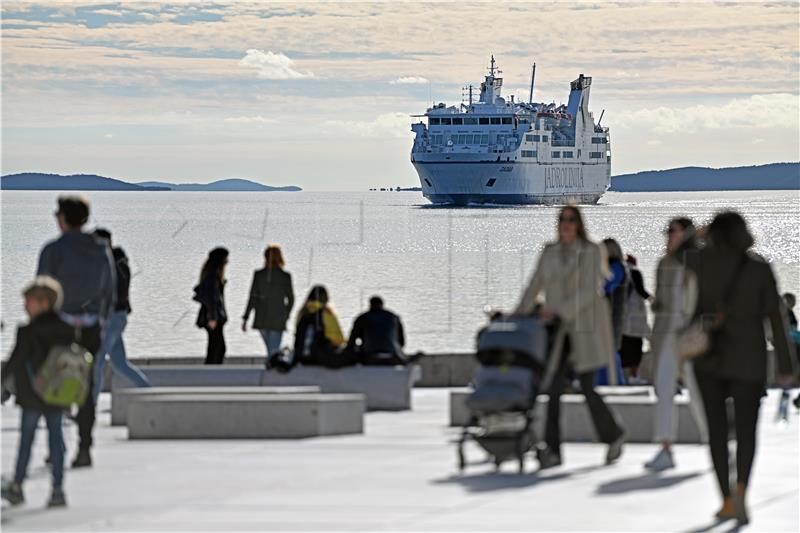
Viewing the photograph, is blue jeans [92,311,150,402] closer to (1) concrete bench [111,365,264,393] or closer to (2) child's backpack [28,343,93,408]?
(1) concrete bench [111,365,264,393]

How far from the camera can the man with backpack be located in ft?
25.9

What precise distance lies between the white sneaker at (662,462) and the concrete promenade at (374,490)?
55 mm

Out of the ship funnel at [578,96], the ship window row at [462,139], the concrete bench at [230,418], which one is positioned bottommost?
the concrete bench at [230,418]

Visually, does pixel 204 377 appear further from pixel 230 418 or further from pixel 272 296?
pixel 230 418

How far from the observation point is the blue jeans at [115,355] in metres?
11.3

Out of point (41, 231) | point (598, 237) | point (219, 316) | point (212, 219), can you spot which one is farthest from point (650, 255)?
point (212, 219)

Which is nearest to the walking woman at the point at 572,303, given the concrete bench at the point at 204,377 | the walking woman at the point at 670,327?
the walking woman at the point at 670,327

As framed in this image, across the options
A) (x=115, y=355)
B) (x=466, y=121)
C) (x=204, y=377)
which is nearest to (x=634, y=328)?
(x=204, y=377)

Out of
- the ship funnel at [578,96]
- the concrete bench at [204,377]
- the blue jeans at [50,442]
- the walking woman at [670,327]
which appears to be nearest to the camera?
the blue jeans at [50,442]

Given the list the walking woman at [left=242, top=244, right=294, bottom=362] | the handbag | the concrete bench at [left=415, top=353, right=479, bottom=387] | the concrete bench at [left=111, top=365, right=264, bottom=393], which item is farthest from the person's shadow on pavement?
the walking woman at [left=242, top=244, right=294, bottom=362]

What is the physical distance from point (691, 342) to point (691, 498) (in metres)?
0.87

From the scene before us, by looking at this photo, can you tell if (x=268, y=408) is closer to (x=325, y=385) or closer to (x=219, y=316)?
(x=325, y=385)

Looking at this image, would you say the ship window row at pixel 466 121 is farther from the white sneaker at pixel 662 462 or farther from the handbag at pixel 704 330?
the handbag at pixel 704 330

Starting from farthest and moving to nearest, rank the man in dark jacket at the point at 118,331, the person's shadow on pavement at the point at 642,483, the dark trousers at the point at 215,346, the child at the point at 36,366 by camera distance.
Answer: the dark trousers at the point at 215,346 < the man in dark jacket at the point at 118,331 < the person's shadow on pavement at the point at 642,483 < the child at the point at 36,366
